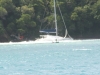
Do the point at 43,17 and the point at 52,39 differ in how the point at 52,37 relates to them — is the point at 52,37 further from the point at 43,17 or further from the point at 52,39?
the point at 43,17

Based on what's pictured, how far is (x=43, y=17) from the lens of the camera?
7950 centimetres

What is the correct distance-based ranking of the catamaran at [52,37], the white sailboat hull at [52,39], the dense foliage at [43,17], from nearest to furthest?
the white sailboat hull at [52,39] < the catamaran at [52,37] < the dense foliage at [43,17]

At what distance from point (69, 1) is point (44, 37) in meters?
Answer: 7.89

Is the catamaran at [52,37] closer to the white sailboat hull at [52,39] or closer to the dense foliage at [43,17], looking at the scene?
the white sailboat hull at [52,39]

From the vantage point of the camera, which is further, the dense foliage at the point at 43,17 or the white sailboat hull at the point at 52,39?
the dense foliage at the point at 43,17

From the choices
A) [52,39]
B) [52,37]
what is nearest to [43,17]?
[52,37]

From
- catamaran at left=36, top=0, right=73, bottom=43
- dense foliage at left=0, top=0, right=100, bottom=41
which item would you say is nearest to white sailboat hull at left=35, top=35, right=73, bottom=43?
catamaran at left=36, top=0, right=73, bottom=43

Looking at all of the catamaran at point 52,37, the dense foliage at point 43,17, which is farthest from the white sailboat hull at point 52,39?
the dense foliage at point 43,17

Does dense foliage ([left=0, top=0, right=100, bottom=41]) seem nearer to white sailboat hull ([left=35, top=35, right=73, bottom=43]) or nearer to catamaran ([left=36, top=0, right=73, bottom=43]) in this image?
catamaran ([left=36, top=0, right=73, bottom=43])

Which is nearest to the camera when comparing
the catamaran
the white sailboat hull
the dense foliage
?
the white sailboat hull

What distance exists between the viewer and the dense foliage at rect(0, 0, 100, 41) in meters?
72.9

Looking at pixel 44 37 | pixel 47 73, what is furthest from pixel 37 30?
pixel 47 73

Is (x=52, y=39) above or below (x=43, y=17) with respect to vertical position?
below

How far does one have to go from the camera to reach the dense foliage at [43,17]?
7288 cm
